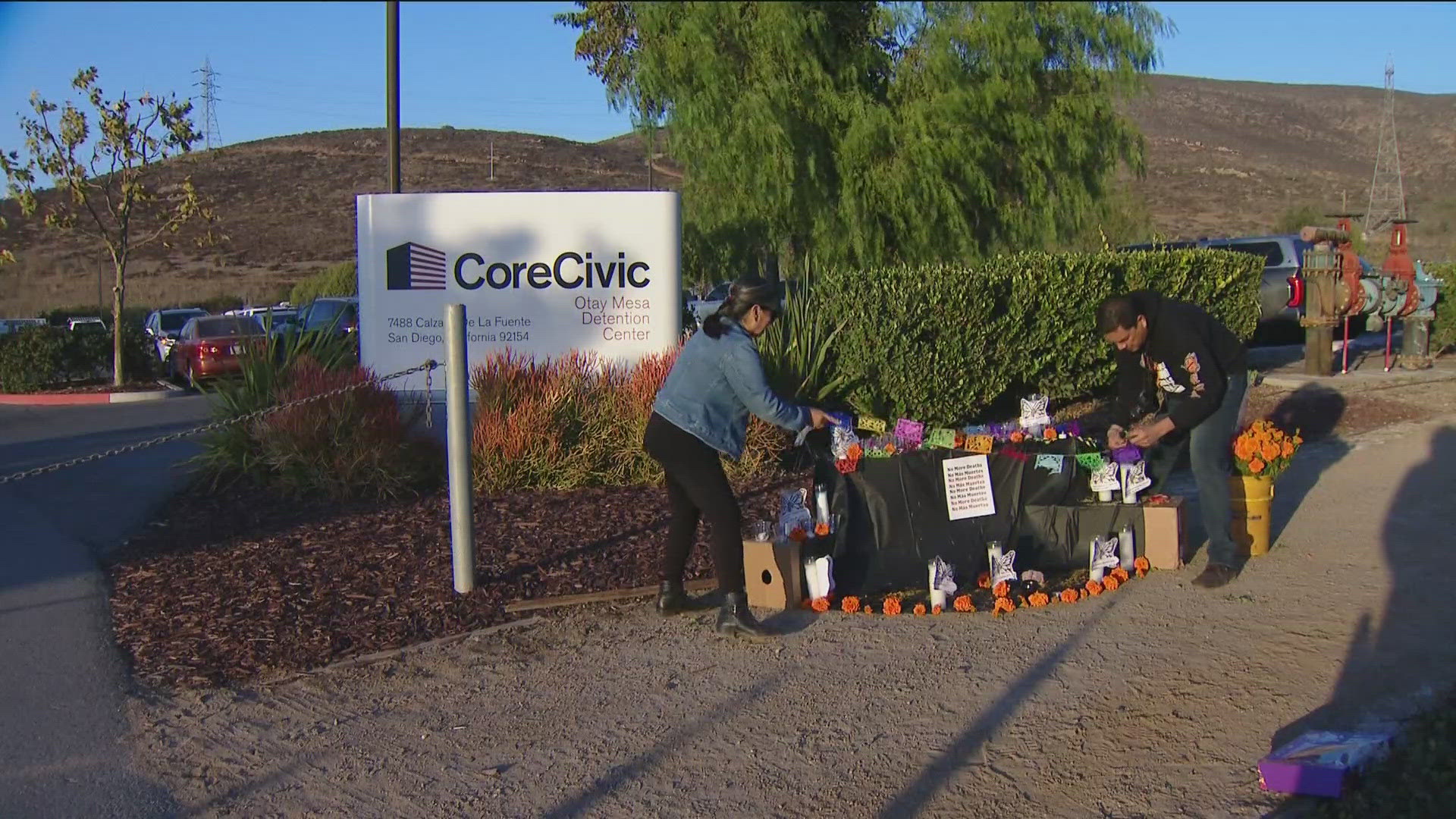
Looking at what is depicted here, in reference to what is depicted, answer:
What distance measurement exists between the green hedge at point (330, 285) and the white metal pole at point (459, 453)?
97.9ft

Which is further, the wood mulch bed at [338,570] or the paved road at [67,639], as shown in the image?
the wood mulch bed at [338,570]

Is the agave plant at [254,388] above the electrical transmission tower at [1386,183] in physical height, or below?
below

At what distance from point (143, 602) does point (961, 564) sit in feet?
13.7

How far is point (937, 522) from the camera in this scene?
6719 mm

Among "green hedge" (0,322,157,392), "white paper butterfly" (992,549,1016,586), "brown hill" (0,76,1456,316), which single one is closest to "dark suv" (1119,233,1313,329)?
"white paper butterfly" (992,549,1016,586)

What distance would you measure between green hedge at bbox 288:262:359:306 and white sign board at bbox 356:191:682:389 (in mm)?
24281

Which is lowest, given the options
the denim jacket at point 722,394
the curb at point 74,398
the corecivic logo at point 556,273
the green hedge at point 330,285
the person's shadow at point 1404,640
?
the person's shadow at point 1404,640

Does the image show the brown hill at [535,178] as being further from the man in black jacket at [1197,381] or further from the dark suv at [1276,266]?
the man in black jacket at [1197,381]

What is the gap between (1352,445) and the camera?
404 inches

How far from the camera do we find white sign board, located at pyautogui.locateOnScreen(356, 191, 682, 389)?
11.7m

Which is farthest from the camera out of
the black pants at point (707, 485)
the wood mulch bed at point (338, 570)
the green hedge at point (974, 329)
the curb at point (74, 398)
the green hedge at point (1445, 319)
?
the curb at point (74, 398)

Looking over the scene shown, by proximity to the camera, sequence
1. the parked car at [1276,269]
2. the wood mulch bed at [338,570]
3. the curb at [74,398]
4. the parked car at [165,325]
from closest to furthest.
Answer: the wood mulch bed at [338,570]
the curb at [74,398]
the parked car at [1276,269]
the parked car at [165,325]

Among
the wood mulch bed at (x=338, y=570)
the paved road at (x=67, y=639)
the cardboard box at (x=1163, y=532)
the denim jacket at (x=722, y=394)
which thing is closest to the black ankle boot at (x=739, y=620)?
the denim jacket at (x=722, y=394)

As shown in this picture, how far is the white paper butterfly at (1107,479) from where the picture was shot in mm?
6852
